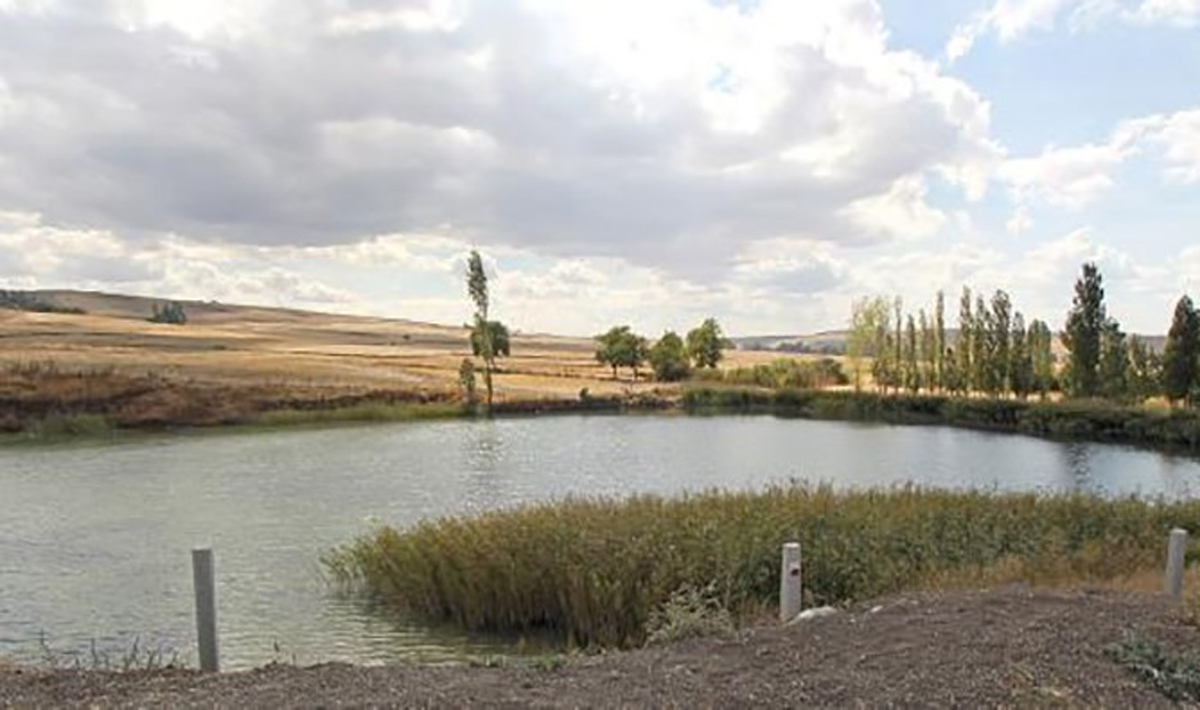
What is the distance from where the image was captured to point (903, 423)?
241ft

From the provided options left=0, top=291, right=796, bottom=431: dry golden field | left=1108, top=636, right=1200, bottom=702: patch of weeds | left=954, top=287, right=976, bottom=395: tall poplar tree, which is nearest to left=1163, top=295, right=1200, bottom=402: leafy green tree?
left=954, top=287, right=976, bottom=395: tall poplar tree

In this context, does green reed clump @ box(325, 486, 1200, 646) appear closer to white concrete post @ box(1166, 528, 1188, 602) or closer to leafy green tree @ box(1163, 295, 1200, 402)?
white concrete post @ box(1166, 528, 1188, 602)

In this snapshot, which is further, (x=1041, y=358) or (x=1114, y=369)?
(x=1041, y=358)

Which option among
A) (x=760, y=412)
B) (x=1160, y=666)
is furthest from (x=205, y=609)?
(x=760, y=412)

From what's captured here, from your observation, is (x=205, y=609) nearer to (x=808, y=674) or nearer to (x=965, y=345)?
(x=808, y=674)

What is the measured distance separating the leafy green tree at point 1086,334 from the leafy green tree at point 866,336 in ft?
82.0

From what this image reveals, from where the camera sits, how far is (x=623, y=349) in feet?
388

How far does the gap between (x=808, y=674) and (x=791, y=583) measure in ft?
9.92

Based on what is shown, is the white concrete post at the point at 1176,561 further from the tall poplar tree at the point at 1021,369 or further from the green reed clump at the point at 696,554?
the tall poplar tree at the point at 1021,369

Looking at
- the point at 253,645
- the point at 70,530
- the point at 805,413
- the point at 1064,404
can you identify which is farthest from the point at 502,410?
the point at 253,645

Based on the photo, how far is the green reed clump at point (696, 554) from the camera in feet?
47.5

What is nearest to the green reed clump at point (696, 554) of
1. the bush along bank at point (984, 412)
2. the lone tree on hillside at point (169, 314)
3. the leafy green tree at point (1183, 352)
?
the bush along bank at point (984, 412)

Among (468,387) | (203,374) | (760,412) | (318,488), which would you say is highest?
(203,374)

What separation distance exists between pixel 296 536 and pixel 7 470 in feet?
79.6
